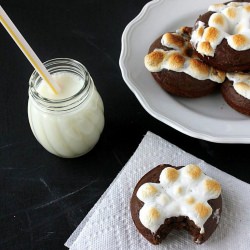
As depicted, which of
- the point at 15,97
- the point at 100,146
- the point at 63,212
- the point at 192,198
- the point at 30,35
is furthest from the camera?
the point at 30,35

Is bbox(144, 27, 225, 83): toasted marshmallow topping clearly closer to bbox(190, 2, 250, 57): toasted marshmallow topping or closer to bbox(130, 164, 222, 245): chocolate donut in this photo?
bbox(190, 2, 250, 57): toasted marshmallow topping

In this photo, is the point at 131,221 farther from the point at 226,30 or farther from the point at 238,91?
the point at 226,30

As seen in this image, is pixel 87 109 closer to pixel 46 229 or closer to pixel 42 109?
pixel 42 109

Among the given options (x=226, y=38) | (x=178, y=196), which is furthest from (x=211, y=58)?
(x=178, y=196)

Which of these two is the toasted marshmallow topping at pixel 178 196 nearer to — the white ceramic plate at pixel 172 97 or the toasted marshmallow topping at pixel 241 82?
the white ceramic plate at pixel 172 97

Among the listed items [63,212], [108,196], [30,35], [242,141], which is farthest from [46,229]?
[30,35]

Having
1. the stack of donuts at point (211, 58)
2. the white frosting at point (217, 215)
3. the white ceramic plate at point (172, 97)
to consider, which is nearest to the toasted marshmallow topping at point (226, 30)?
Result: the stack of donuts at point (211, 58)

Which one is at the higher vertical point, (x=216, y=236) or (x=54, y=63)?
(x=54, y=63)
